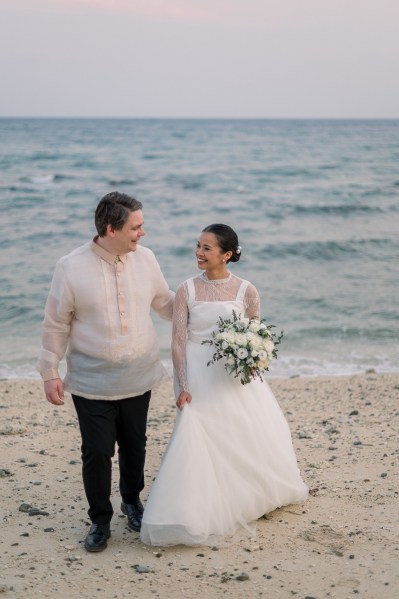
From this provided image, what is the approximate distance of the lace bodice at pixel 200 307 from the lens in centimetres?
506

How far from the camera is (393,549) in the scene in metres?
4.77

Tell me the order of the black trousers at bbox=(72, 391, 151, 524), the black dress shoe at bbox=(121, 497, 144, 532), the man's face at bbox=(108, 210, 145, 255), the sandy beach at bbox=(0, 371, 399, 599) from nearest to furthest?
1. the sandy beach at bbox=(0, 371, 399, 599)
2. the man's face at bbox=(108, 210, 145, 255)
3. the black trousers at bbox=(72, 391, 151, 524)
4. the black dress shoe at bbox=(121, 497, 144, 532)

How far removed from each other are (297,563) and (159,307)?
1.82m

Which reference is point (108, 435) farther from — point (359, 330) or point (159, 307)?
point (359, 330)

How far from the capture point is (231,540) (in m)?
4.88

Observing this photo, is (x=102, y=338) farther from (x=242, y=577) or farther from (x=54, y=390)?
(x=242, y=577)

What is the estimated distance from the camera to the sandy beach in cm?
437

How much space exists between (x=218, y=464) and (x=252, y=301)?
3.51 feet

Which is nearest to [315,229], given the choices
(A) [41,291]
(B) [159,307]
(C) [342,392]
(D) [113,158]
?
(A) [41,291]

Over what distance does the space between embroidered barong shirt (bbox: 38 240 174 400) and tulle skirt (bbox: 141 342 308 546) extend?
0.42 metres

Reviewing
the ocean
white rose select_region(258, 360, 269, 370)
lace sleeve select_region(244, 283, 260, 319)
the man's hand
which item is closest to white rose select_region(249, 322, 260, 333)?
white rose select_region(258, 360, 269, 370)

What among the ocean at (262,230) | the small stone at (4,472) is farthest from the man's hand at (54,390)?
the ocean at (262,230)

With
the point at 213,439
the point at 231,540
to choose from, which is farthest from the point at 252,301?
the point at 231,540

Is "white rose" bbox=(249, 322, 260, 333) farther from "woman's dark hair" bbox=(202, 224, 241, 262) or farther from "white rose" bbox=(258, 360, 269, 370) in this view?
"woman's dark hair" bbox=(202, 224, 241, 262)
